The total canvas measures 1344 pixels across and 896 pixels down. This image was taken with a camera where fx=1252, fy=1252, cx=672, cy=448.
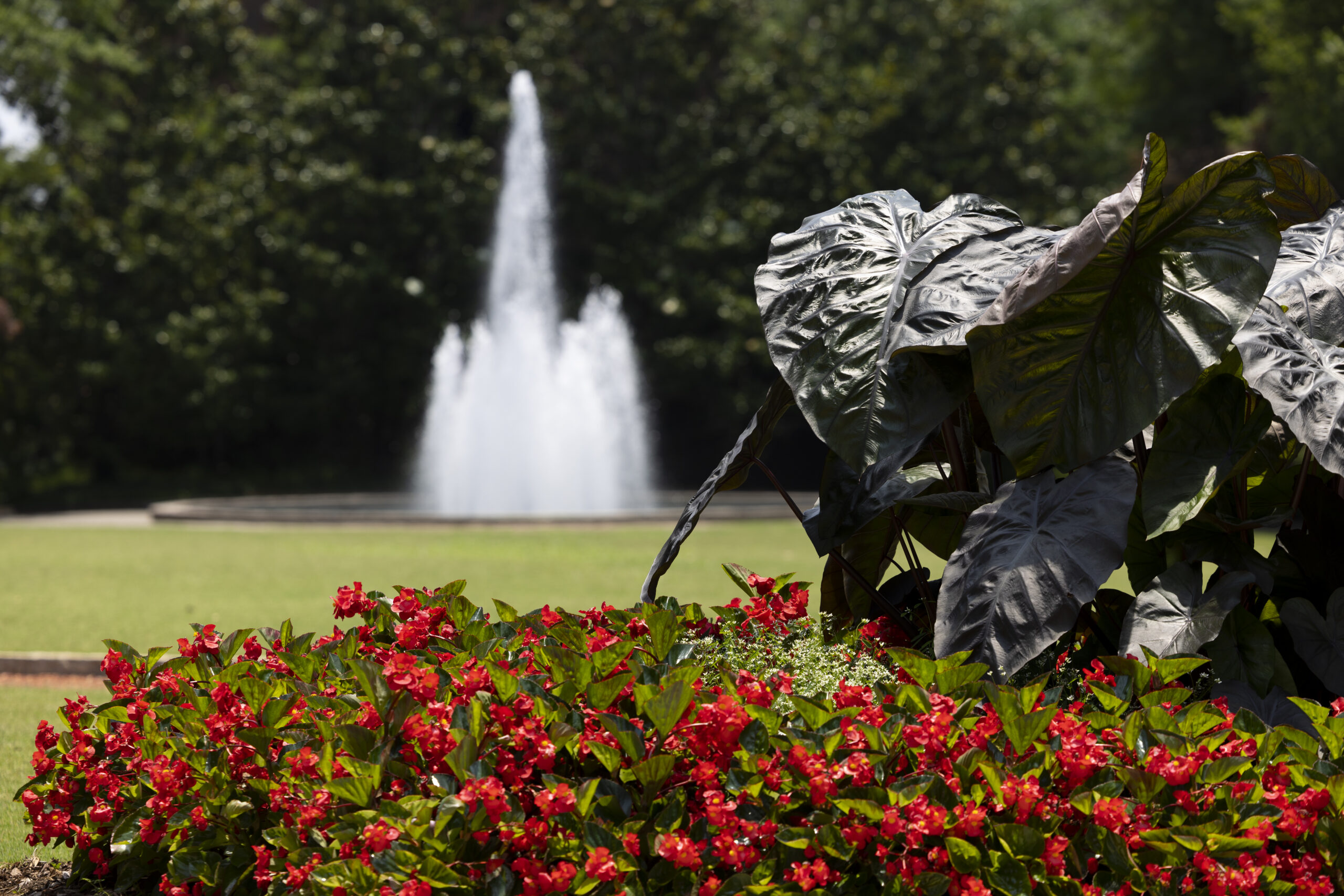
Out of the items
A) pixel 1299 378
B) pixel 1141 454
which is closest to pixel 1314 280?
pixel 1141 454

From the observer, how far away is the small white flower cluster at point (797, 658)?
2.93 metres

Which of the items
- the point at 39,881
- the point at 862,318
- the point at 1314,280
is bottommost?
the point at 39,881

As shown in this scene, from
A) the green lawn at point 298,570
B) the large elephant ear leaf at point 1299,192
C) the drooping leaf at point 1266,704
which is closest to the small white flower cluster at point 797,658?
the drooping leaf at point 1266,704

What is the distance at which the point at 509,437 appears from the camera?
745 inches

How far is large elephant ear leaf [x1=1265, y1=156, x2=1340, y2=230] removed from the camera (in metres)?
3.49

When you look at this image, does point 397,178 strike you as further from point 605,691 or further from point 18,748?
point 605,691

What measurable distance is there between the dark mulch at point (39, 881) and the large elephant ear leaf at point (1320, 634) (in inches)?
111

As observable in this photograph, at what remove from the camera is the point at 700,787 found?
236 centimetres

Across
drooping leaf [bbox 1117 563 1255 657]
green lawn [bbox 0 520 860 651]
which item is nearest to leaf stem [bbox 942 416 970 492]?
drooping leaf [bbox 1117 563 1255 657]

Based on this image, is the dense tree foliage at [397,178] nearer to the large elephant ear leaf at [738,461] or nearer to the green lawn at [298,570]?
the green lawn at [298,570]

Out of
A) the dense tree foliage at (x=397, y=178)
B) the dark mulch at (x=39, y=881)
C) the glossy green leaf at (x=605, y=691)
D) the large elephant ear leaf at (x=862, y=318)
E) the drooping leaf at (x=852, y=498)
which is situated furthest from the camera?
the dense tree foliage at (x=397, y=178)

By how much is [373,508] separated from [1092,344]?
57.8 feet

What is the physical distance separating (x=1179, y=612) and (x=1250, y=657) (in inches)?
9.1

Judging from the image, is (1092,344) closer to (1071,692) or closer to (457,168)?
(1071,692)
